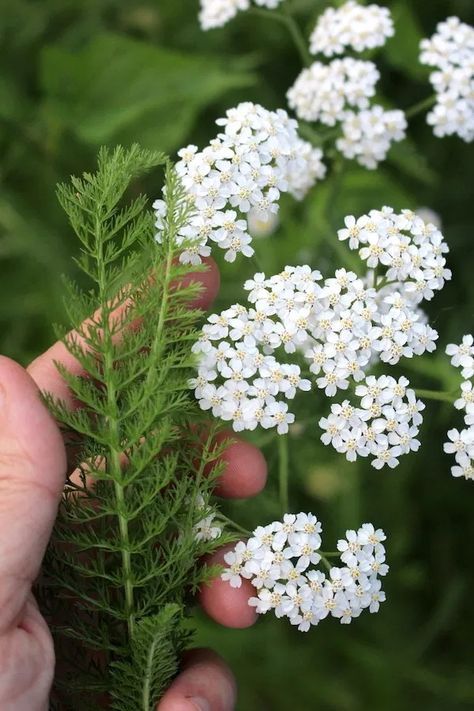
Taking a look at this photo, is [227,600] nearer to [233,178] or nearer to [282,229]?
[233,178]

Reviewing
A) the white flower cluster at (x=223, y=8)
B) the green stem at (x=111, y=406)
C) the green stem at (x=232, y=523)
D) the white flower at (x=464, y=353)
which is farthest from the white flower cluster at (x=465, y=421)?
the white flower cluster at (x=223, y=8)

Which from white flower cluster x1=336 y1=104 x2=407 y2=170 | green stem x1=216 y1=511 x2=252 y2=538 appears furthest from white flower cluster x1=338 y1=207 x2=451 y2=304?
green stem x1=216 y1=511 x2=252 y2=538

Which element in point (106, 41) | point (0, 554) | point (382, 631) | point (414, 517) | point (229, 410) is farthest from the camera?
point (414, 517)

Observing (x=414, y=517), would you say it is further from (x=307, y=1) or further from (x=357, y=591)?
(x=307, y=1)

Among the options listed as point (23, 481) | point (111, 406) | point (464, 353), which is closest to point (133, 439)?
point (111, 406)

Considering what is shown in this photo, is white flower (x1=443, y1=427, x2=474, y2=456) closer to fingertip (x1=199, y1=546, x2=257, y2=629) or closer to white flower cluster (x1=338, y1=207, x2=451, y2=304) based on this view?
white flower cluster (x1=338, y1=207, x2=451, y2=304)

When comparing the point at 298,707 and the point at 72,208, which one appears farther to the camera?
the point at 298,707

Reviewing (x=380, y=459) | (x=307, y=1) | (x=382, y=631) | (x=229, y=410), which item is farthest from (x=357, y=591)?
(x=307, y=1)

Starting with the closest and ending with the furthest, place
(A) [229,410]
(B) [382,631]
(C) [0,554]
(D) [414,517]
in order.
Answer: (C) [0,554]
(A) [229,410]
(B) [382,631]
(D) [414,517]
